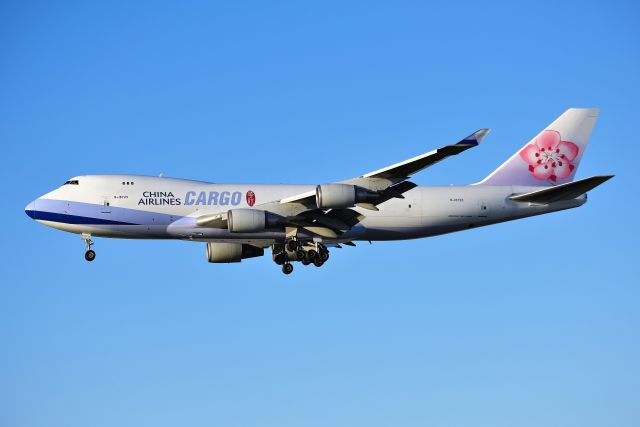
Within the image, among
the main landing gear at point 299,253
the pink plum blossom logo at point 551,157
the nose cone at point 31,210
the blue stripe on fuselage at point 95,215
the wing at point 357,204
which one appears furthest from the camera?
the pink plum blossom logo at point 551,157

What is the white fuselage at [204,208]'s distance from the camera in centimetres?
5531

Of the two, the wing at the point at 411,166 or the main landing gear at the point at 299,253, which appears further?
the main landing gear at the point at 299,253

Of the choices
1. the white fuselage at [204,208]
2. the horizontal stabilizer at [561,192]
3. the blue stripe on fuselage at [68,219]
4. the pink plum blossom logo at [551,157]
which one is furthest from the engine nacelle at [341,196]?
the pink plum blossom logo at [551,157]

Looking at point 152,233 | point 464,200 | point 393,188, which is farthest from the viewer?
point 464,200

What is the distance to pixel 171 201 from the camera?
5591 cm

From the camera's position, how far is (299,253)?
55719 mm

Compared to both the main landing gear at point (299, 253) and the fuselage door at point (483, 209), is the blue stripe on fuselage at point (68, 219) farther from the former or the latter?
the fuselage door at point (483, 209)

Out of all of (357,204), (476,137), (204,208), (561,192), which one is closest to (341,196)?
(357,204)

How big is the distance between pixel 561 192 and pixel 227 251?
18.8 meters

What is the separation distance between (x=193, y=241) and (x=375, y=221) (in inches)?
397

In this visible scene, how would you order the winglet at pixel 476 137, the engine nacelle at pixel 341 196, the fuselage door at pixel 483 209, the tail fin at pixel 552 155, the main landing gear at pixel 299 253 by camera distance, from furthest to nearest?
the tail fin at pixel 552 155 → the fuselage door at pixel 483 209 → the main landing gear at pixel 299 253 → the engine nacelle at pixel 341 196 → the winglet at pixel 476 137

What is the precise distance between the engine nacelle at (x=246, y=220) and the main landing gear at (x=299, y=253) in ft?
8.86

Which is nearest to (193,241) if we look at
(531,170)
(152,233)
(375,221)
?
(152,233)

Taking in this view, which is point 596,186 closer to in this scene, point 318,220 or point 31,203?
point 318,220
